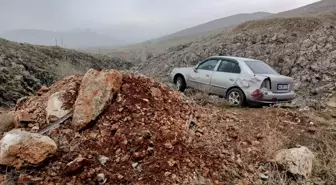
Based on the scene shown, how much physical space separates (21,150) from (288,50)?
15587mm

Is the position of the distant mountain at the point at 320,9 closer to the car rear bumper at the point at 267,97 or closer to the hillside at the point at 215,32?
the hillside at the point at 215,32

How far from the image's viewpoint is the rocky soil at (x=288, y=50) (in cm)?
1435

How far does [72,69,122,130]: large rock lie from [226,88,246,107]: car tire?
405 centimetres

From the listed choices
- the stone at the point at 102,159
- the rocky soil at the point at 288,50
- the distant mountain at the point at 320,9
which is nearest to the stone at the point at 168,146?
the stone at the point at 102,159

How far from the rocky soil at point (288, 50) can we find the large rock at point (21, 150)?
33.4 ft

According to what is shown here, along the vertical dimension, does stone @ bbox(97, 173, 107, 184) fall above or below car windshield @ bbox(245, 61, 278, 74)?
below

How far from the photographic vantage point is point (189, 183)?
180 inches

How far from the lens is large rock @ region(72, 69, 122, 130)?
5.25 metres

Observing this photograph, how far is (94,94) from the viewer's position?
543 centimetres

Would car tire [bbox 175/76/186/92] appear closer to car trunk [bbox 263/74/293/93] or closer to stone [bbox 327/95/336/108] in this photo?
car trunk [bbox 263/74/293/93]

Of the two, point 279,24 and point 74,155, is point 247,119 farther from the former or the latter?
point 279,24

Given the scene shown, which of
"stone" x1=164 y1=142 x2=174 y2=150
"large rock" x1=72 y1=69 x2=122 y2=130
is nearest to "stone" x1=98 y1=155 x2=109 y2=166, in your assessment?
"large rock" x1=72 y1=69 x2=122 y2=130

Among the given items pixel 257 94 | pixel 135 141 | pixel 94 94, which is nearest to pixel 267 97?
pixel 257 94

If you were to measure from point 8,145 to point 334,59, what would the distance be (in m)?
14.4
